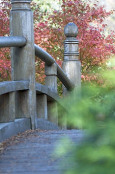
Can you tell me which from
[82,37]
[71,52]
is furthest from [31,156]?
[82,37]

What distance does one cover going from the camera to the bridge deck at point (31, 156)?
7.75 ft

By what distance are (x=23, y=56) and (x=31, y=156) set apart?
55.2 inches

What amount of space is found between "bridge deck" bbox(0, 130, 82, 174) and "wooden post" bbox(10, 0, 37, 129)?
38 cm

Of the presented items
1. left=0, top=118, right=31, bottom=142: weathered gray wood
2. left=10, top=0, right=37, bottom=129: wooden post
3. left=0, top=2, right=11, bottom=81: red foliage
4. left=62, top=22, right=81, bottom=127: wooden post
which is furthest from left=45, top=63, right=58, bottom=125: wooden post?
left=0, top=2, right=11, bottom=81: red foliage

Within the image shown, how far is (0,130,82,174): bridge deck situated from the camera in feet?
7.75

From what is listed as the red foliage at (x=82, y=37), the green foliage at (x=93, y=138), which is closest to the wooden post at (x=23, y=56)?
the green foliage at (x=93, y=138)

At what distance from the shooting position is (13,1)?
3.98 meters

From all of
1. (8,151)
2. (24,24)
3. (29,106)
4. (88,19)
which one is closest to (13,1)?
(24,24)

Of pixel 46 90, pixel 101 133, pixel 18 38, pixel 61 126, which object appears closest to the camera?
pixel 101 133

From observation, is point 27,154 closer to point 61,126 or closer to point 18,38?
point 18,38

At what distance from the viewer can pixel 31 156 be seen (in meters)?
2.74

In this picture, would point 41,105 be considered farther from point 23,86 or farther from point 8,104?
point 8,104

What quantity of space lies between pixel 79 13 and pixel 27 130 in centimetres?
461

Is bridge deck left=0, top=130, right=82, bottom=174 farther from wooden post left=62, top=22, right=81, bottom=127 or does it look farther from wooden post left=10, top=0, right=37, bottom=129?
wooden post left=62, top=22, right=81, bottom=127
